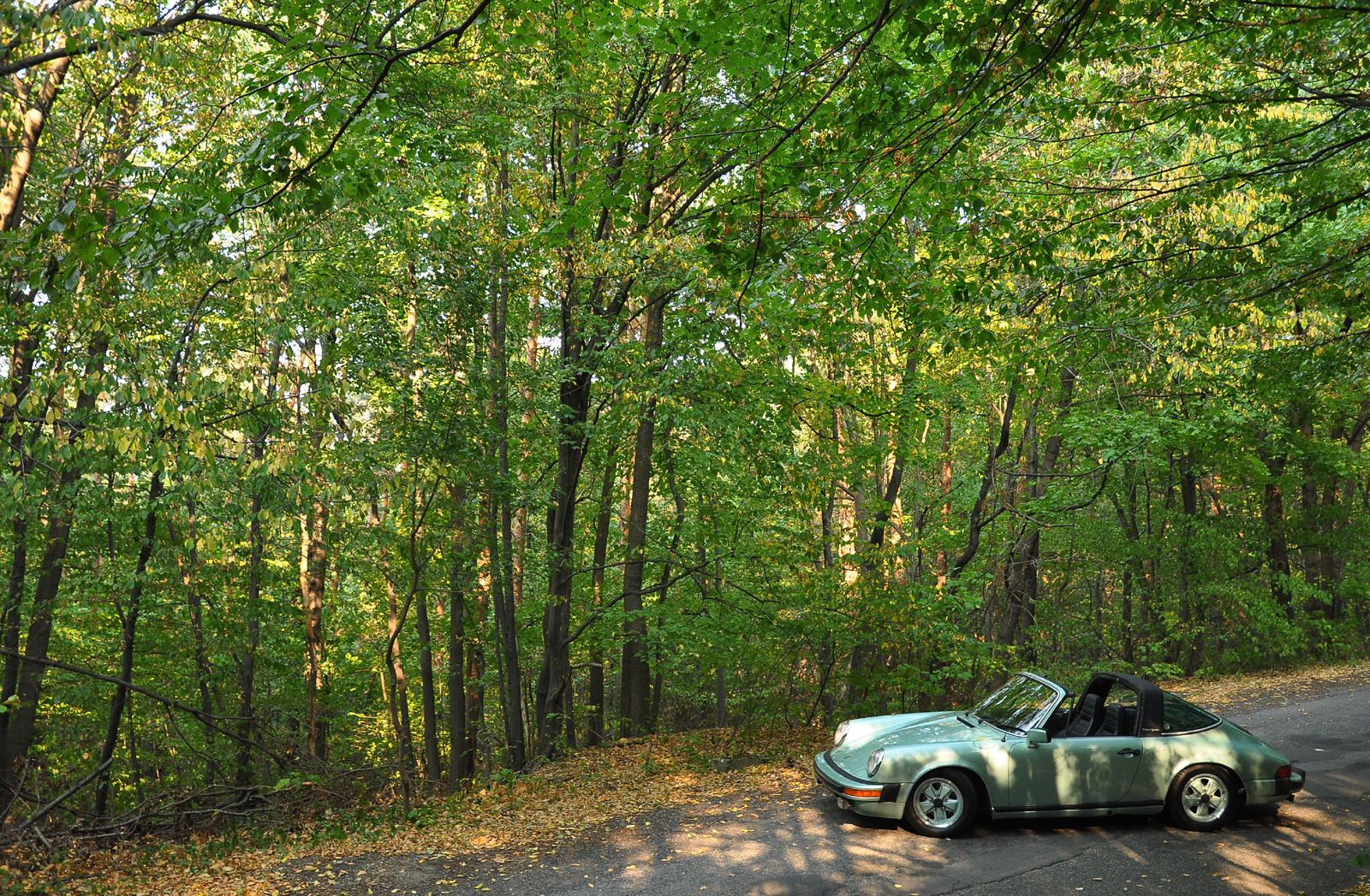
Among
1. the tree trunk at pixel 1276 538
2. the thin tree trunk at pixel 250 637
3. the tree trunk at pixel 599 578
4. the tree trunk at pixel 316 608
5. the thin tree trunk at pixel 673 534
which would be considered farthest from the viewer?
the tree trunk at pixel 1276 538

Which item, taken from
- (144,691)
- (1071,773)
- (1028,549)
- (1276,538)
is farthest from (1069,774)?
(1276,538)

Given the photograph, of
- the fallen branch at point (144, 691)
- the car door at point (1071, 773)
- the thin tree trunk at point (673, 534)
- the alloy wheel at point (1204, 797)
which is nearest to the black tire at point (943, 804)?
the car door at point (1071, 773)

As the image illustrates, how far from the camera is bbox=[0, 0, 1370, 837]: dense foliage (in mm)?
6484

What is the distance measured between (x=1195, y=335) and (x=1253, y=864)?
878 cm

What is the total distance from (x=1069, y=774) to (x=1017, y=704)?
0.80 m

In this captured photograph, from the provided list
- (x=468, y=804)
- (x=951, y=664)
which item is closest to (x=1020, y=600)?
(x=951, y=664)

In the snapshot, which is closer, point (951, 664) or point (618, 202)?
point (618, 202)

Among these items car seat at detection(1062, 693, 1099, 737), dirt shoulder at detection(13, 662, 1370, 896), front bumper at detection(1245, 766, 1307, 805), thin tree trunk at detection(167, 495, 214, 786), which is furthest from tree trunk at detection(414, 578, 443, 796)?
front bumper at detection(1245, 766, 1307, 805)

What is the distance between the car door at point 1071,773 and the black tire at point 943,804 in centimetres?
42

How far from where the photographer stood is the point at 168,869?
7590mm

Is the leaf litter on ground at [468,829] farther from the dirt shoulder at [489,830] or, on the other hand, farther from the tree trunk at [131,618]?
the tree trunk at [131,618]

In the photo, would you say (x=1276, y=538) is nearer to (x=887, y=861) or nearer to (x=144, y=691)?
(x=887, y=861)

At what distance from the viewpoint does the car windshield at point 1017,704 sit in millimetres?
7785

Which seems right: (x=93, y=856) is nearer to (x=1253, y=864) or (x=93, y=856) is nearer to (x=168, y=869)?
(x=168, y=869)
